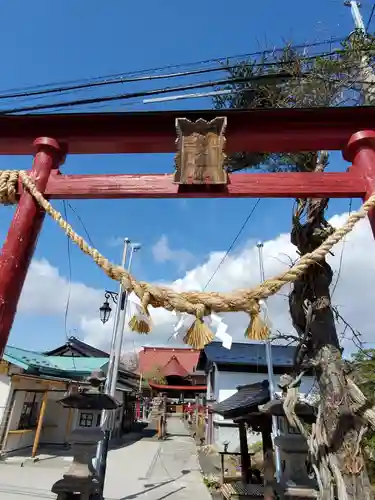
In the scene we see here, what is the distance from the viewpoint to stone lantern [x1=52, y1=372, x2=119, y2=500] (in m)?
6.16

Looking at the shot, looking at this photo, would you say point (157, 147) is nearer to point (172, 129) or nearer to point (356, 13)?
point (172, 129)

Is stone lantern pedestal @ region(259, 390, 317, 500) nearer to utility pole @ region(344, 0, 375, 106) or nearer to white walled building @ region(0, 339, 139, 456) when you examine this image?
utility pole @ region(344, 0, 375, 106)

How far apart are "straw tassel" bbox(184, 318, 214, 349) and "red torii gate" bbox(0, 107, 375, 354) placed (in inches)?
46.3

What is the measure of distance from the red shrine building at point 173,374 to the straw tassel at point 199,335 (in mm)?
7808

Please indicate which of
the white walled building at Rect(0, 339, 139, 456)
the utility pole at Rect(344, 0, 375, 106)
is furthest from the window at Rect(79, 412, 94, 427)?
the utility pole at Rect(344, 0, 375, 106)

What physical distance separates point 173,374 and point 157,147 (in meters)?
30.7

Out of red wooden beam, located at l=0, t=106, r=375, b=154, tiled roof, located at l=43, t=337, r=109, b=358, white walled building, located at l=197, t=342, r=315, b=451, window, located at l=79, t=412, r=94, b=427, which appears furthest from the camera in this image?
tiled roof, located at l=43, t=337, r=109, b=358

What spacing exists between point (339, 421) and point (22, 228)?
10.6ft

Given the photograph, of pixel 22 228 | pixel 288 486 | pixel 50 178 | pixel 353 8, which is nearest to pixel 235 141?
pixel 50 178

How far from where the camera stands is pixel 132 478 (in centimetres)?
1020

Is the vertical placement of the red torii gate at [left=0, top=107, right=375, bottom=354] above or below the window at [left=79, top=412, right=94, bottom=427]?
above

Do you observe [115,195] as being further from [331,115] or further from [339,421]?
[339,421]

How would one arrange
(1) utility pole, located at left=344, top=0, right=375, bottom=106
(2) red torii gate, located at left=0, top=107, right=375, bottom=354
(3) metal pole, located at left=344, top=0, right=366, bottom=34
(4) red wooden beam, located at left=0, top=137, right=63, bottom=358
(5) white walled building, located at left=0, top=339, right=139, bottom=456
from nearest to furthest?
(4) red wooden beam, located at left=0, top=137, right=63, bottom=358 < (2) red torii gate, located at left=0, top=107, right=375, bottom=354 < (1) utility pole, located at left=344, top=0, right=375, bottom=106 < (3) metal pole, located at left=344, top=0, right=366, bottom=34 < (5) white walled building, located at left=0, top=339, right=139, bottom=456

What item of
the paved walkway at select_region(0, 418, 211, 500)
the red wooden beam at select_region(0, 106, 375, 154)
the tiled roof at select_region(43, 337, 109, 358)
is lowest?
the paved walkway at select_region(0, 418, 211, 500)
